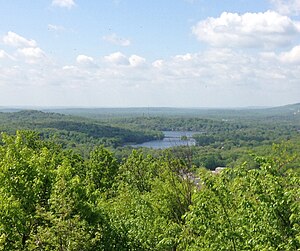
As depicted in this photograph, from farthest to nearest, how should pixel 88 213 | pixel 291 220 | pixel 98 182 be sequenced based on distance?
pixel 98 182, pixel 88 213, pixel 291 220

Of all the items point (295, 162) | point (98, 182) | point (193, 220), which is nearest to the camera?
point (193, 220)

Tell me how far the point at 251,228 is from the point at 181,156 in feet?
40.0

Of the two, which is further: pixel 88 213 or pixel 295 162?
pixel 295 162

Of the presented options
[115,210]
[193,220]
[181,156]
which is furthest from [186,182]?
[193,220]

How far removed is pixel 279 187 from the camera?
467 inches

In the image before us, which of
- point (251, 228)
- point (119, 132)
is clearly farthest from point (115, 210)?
point (119, 132)

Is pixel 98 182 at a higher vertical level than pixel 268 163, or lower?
lower

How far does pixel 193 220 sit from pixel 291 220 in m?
3.29

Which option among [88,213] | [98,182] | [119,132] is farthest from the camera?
[119,132]

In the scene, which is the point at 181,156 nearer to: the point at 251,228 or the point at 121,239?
the point at 121,239

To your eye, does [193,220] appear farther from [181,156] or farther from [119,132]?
[119,132]

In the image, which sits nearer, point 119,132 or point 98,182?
point 98,182

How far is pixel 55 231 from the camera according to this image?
1232cm

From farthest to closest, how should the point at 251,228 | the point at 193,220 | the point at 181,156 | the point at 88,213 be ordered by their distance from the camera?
1. the point at 181,156
2. the point at 88,213
3. the point at 193,220
4. the point at 251,228
